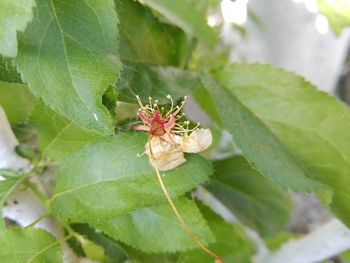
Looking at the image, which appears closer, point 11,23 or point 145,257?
point 11,23

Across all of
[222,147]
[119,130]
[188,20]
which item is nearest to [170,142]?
[119,130]

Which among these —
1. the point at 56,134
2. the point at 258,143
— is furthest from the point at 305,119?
the point at 56,134

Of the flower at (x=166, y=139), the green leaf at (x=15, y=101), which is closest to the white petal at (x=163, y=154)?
the flower at (x=166, y=139)

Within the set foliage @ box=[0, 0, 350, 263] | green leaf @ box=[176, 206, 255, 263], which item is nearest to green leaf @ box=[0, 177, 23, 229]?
foliage @ box=[0, 0, 350, 263]

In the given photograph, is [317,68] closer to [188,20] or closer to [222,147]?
[222,147]

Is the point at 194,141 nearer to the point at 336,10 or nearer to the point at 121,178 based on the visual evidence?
the point at 121,178

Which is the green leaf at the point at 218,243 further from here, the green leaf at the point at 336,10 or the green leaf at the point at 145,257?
the green leaf at the point at 336,10
